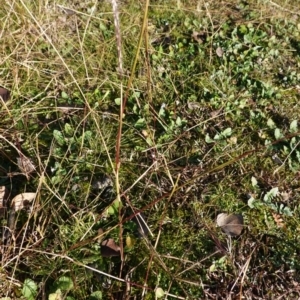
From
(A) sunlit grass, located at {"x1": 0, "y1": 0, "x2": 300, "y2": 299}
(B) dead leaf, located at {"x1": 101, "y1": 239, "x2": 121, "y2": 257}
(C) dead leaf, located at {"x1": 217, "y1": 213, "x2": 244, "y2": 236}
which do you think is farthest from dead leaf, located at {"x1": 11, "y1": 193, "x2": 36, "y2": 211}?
(C) dead leaf, located at {"x1": 217, "y1": 213, "x2": 244, "y2": 236}

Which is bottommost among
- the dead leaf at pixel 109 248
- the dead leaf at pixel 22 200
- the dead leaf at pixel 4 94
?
the dead leaf at pixel 109 248

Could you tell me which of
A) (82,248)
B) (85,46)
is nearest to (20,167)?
(82,248)

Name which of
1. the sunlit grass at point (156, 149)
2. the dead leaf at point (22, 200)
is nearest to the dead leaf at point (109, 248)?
the sunlit grass at point (156, 149)

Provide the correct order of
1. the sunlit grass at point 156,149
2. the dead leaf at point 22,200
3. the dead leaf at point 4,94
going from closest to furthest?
the sunlit grass at point 156,149 → the dead leaf at point 22,200 → the dead leaf at point 4,94

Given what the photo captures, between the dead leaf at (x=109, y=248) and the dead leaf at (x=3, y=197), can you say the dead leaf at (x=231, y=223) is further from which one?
the dead leaf at (x=3, y=197)

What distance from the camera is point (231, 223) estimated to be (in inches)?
70.1

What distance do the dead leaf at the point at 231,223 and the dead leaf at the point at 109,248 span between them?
0.43 m

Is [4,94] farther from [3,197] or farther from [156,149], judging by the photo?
[156,149]

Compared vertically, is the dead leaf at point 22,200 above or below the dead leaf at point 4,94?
below

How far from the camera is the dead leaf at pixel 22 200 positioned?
173 cm

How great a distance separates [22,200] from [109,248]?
0.40 meters

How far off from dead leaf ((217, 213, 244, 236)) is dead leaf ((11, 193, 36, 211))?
2.50ft

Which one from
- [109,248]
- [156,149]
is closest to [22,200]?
[109,248]

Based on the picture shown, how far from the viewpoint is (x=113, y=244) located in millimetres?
1658
